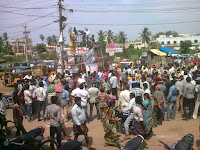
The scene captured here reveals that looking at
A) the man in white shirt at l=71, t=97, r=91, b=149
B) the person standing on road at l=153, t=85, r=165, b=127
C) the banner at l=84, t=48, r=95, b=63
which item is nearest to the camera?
the man in white shirt at l=71, t=97, r=91, b=149

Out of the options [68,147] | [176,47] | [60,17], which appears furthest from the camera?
[176,47]

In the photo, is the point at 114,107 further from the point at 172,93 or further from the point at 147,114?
the point at 172,93

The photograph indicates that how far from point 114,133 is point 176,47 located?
7108cm

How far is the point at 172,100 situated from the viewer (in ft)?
24.1

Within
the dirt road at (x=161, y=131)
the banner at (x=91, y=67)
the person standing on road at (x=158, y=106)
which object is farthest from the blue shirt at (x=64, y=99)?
the banner at (x=91, y=67)

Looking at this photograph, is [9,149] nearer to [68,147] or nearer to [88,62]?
[68,147]

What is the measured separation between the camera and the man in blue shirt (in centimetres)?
729

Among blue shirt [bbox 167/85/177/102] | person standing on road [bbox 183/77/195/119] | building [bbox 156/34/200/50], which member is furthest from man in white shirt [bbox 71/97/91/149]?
building [bbox 156/34/200/50]

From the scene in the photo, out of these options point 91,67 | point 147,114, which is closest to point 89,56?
point 91,67

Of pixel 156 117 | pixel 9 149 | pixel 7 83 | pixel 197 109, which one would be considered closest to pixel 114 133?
pixel 156 117

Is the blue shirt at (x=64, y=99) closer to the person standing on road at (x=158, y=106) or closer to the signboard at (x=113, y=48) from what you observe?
the person standing on road at (x=158, y=106)

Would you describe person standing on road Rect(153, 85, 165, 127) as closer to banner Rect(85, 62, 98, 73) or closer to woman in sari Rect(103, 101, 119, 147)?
woman in sari Rect(103, 101, 119, 147)

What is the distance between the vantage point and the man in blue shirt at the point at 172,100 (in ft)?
23.9

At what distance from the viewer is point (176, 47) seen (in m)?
69.2
